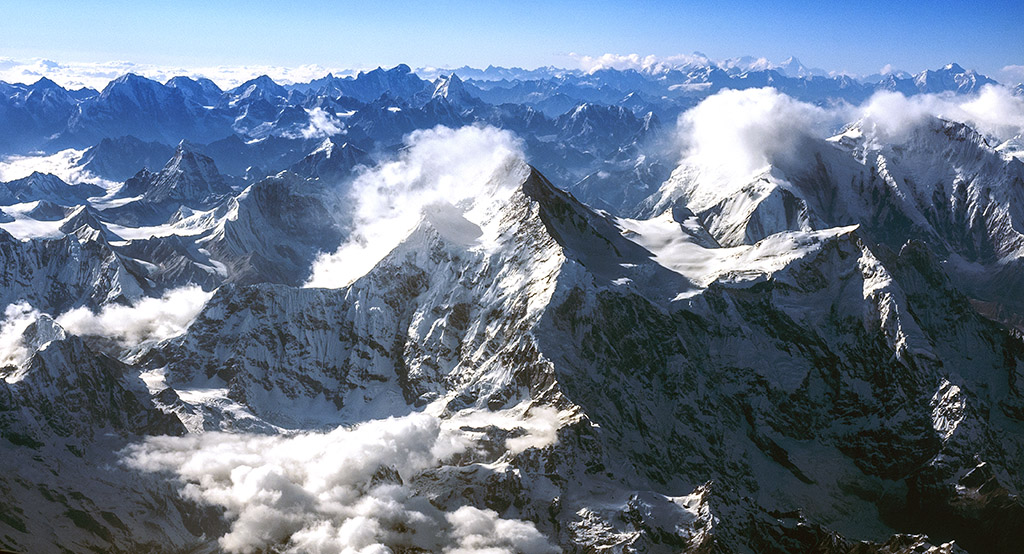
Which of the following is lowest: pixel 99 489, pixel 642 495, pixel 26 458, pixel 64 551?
pixel 642 495

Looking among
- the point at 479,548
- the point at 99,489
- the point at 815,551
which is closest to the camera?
the point at 479,548

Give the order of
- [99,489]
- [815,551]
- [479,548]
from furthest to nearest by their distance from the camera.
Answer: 1. [99,489]
2. [815,551]
3. [479,548]

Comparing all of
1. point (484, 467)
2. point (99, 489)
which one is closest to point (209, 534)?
point (99, 489)

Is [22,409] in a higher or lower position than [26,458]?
higher

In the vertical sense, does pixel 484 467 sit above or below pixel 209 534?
below

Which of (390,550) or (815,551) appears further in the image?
(815,551)

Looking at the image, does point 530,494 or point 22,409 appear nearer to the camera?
point 530,494

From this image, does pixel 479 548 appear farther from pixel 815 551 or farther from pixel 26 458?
pixel 26 458

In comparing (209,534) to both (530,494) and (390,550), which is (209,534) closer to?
(390,550)

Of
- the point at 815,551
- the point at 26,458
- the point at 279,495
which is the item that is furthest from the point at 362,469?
the point at 815,551
